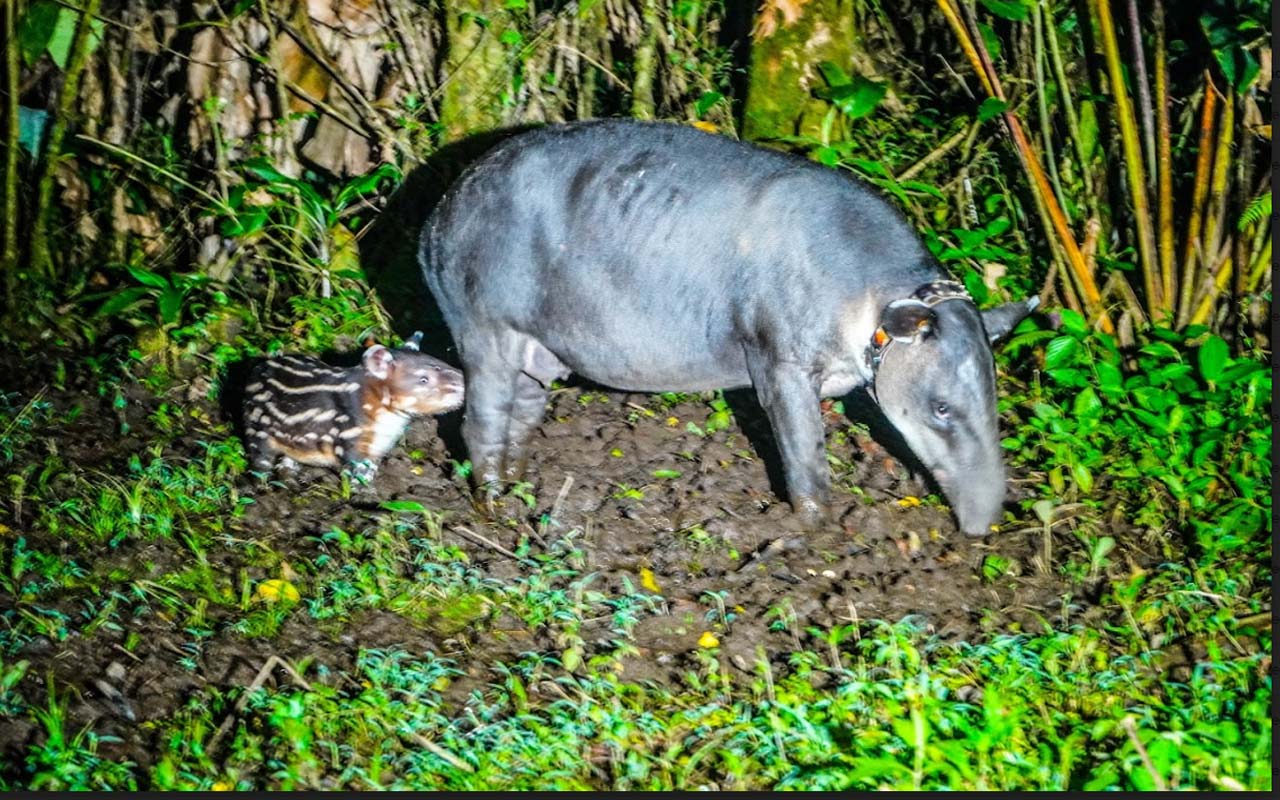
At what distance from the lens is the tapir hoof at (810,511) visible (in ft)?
17.5

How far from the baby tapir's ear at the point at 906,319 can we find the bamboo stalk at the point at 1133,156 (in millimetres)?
2293

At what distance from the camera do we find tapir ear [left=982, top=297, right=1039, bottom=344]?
17.3 feet

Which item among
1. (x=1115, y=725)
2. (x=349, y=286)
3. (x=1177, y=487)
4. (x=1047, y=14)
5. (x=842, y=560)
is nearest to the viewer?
(x=1115, y=725)

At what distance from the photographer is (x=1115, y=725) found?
403 centimetres

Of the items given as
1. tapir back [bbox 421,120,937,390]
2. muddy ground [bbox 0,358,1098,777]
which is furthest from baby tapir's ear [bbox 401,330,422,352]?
tapir back [bbox 421,120,937,390]

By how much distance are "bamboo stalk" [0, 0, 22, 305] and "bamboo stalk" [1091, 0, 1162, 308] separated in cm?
582

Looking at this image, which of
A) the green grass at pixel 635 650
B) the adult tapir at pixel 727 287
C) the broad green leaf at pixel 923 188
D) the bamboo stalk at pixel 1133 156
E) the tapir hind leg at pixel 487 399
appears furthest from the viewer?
the broad green leaf at pixel 923 188

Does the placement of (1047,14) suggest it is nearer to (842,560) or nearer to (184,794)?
(842,560)

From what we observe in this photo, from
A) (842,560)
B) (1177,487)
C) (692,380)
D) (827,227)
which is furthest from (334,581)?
(1177,487)

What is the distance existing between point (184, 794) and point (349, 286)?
407 centimetres

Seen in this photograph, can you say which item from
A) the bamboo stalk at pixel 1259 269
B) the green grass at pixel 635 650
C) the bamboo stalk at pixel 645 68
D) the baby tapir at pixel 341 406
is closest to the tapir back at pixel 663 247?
the baby tapir at pixel 341 406

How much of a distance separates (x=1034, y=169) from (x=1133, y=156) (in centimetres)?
51

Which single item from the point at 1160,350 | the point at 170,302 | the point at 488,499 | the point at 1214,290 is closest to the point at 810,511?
the point at 488,499

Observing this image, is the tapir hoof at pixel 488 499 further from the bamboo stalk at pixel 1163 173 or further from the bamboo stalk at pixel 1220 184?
the bamboo stalk at pixel 1220 184
